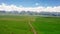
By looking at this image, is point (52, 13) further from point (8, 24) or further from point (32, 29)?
point (8, 24)

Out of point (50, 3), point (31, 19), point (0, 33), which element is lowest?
point (0, 33)

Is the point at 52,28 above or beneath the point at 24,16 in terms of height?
beneath

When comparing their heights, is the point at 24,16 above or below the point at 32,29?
above

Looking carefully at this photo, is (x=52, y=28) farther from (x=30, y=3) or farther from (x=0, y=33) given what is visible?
(x=0, y=33)

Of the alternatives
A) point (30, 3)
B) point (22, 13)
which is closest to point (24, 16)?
point (22, 13)

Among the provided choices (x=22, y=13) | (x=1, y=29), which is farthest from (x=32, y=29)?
(x=1, y=29)
